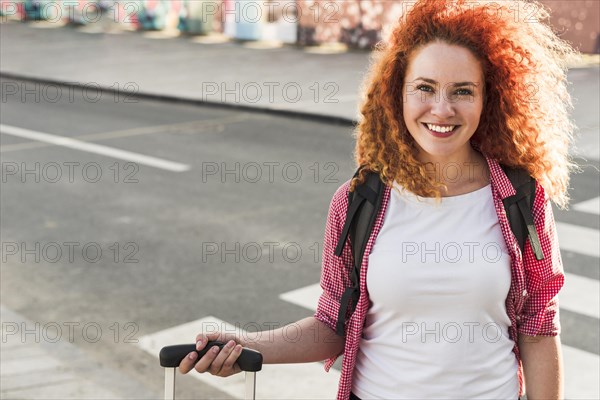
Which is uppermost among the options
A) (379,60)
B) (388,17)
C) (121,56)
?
(379,60)

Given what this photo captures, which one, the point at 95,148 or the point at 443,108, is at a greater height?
the point at 443,108

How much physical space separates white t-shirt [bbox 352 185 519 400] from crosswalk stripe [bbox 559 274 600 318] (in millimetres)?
3907

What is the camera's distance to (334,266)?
2666mm

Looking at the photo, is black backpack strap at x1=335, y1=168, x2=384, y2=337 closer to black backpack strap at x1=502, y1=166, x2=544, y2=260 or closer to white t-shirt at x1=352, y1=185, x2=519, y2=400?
white t-shirt at x1=352, y1=185, x2=519, y2=400

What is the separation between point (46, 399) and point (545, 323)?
3.24 meters

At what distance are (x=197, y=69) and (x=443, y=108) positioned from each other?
1857 centimetres

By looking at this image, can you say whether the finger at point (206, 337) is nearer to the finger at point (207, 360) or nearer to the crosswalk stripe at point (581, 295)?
the finger at point (207, 360)

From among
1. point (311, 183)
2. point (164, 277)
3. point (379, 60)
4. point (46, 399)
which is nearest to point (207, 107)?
point (311, 183)

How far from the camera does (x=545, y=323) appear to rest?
2596 mm

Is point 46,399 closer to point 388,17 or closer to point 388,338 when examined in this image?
point 388,338

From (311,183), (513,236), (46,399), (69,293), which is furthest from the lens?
(311,183)

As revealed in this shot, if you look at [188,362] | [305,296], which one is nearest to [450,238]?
[188,362]

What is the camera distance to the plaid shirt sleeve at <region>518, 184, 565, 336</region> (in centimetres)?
255

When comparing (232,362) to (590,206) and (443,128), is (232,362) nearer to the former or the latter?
(443,128)
